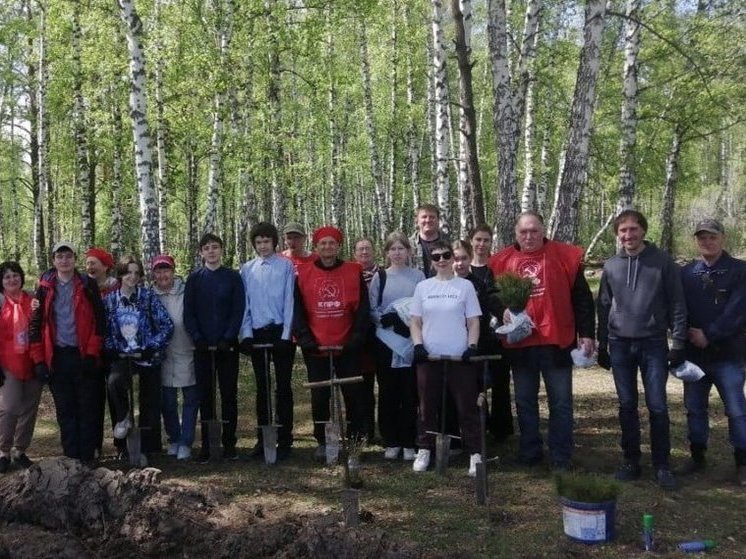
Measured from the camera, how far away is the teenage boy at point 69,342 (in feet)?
18.8

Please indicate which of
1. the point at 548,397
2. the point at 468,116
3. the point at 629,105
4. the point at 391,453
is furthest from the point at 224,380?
the point at 629,105

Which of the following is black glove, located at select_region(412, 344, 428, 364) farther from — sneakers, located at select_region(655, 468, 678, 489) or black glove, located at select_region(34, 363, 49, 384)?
black glove, located at select_region(34, 363, 49, 384)

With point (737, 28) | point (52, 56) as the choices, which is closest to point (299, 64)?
point (52, 56)

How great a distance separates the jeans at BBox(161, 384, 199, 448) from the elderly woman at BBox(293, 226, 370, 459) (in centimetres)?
113

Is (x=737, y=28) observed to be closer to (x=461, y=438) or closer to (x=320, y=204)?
(x=461, y=438)

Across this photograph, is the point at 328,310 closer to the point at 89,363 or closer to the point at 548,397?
the point at 548,397

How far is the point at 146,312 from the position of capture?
5.99 m

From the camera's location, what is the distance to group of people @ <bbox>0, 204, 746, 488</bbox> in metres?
5.24

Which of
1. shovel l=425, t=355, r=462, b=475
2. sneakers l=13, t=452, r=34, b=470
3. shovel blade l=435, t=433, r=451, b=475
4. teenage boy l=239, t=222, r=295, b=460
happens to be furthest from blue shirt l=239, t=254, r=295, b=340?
sneakers l=13, t=452, r=34, b=470

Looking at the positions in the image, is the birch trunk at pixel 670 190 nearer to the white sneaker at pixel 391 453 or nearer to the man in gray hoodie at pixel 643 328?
the man in gray hoodie at pixel 643 328

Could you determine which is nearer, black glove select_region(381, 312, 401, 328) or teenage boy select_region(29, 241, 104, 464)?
teenage boy select_region(29, 241, 104, 464)

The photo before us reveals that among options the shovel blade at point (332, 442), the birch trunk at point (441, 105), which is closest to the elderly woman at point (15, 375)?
the shovel blade at point (332, 442)

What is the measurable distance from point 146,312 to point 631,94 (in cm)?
1218

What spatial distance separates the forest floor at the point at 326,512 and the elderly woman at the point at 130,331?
2.20 ft
